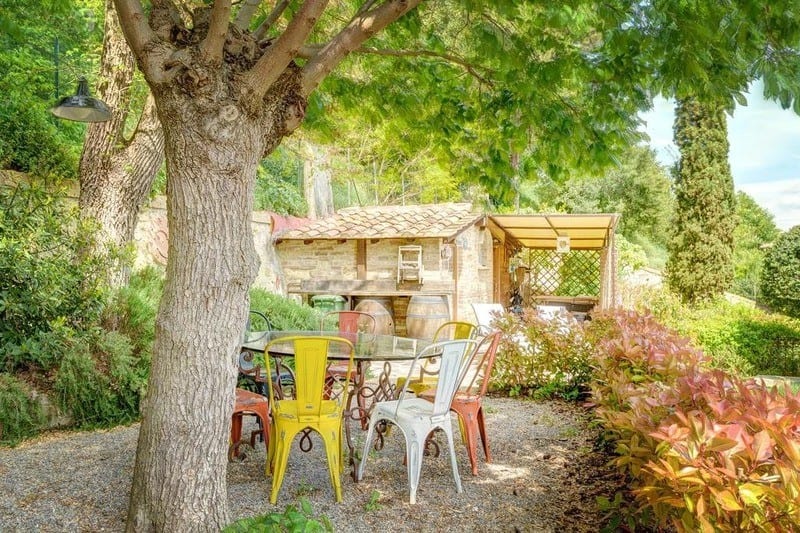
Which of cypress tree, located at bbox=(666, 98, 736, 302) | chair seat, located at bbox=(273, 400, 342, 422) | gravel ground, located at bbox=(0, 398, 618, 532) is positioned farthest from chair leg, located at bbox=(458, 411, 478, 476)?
cypress tree, located at bbox=(666, 98, 736, 302)

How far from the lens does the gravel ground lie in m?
2.95

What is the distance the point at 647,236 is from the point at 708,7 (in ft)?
62.6

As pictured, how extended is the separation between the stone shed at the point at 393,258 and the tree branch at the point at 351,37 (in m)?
7.17

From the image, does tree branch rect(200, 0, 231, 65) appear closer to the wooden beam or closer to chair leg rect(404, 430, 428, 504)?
chair leg rect(404, 430, 428, 504)

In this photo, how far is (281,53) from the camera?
8.35 ft

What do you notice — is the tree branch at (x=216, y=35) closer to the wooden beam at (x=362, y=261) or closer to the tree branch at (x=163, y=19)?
the tree branch at (x=163, y=19)

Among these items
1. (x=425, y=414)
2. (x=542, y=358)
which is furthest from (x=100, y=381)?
(x=542, y=358)

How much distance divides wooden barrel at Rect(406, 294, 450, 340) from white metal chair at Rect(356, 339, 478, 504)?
6.00 meters

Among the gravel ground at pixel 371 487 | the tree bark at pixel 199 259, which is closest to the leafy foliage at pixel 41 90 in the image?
the gravel ground at pixel 371 487

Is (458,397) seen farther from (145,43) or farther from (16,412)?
(16,412)

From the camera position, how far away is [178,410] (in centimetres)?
244

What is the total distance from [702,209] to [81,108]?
1133cm

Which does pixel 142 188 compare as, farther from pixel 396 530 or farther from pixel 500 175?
pixel 396 530

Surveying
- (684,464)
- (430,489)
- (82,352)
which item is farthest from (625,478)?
(82,352)
